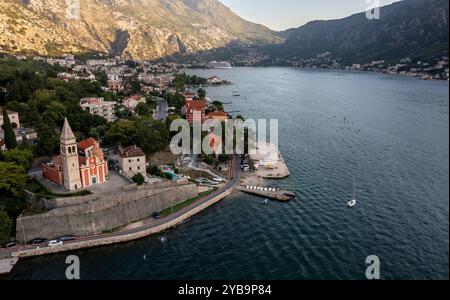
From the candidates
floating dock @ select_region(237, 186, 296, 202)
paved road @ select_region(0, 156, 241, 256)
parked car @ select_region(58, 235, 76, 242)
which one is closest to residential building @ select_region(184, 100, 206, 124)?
paved road @ select_region(0, 156, 241, 256)

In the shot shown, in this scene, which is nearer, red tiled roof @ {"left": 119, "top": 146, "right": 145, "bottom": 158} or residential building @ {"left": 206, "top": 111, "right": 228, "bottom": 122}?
red tiled roof @ {"left": 119, "top": 146, "right": 145, "bottom": 158}

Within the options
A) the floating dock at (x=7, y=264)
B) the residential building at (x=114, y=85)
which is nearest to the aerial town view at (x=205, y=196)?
the floating dock at (x=7, y=264)

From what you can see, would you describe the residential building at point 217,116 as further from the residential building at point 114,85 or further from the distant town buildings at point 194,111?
the residential building at point 114,85

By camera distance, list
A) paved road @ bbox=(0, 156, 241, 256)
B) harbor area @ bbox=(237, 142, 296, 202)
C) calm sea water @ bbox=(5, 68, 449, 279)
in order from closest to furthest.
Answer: calm sea water @ bbox=(5, 68, 449, 279) < paved road @ bbox=(0, 156, 241, 256) < harbor area @ bbox=(237, 142, 296, 202)

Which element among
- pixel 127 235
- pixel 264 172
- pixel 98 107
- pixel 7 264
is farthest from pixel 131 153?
pixel 98 107

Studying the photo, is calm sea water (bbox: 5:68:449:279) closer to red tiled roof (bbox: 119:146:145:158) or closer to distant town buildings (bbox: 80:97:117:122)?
red tiled roof (bbox: 119:146:145:158)

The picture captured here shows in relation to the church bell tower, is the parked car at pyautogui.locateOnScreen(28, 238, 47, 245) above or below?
below
